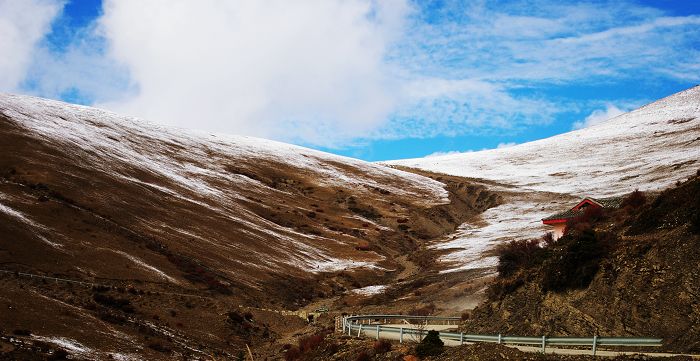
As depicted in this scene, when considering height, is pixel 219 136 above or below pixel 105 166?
above

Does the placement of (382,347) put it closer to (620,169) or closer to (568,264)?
(568,264)

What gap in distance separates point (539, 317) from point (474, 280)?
40.5 m

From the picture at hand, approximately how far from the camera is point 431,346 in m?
→ 26.7

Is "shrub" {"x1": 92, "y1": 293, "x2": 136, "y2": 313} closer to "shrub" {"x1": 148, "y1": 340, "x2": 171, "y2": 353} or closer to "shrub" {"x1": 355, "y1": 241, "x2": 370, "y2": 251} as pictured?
"shrub" {"x1": 148, "y1": 340, "x2": 171, "y2": 353}

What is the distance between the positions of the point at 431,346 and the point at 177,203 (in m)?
72.6

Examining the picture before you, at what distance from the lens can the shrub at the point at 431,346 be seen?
26.5 m

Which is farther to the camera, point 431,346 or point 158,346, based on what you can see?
point 158,346

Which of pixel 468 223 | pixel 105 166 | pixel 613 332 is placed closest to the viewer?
pixel 613 332

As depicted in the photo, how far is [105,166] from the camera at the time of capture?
9744cm

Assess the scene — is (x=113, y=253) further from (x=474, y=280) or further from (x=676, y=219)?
(x=676, y=219)

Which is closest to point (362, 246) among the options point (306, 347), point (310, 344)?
point (306, 347)

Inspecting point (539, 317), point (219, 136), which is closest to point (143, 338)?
point (539, 317)

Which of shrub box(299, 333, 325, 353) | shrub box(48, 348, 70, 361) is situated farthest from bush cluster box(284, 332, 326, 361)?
shrub box(48, 348, 70, 361)

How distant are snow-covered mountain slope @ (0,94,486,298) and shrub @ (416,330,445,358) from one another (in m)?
37.7
